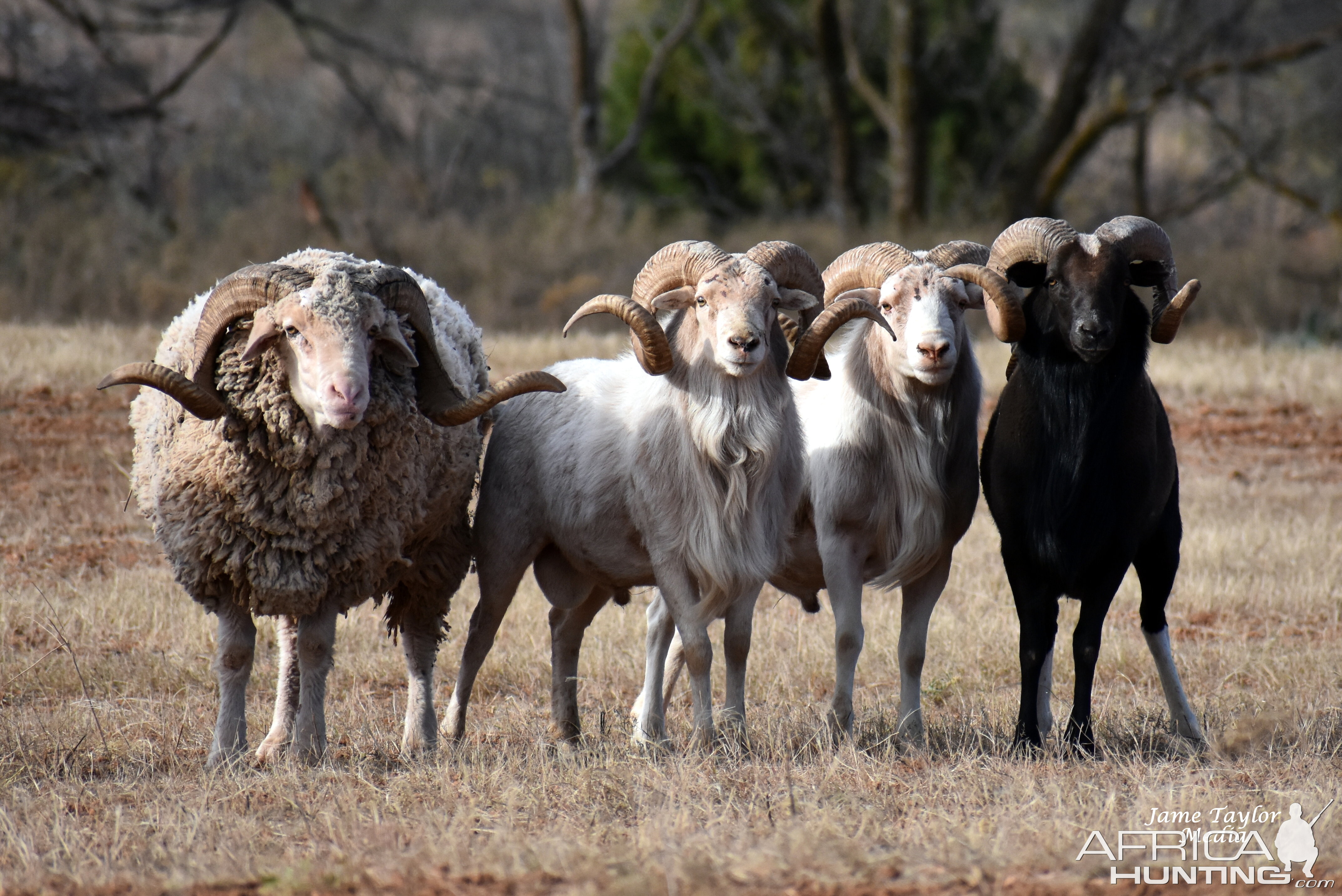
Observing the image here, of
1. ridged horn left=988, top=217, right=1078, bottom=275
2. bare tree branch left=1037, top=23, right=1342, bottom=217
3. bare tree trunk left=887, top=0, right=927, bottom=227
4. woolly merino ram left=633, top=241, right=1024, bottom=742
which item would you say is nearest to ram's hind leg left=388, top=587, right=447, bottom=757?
woolly merino ram left=633, top=241, right=1024, bottom=742

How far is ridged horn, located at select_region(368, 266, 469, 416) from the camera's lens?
20.6 ft

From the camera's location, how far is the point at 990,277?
20.5 ft

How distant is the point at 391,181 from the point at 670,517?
2077 cm

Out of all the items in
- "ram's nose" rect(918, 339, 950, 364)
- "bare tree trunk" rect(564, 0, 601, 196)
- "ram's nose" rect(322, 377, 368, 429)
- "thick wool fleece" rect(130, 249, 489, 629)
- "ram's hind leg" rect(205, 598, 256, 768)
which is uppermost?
"bare tree trunk" rect(564, 0, 601, 196)

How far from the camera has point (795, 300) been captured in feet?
21.6

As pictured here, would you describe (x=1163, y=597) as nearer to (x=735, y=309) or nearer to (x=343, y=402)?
(x=735, y=309)

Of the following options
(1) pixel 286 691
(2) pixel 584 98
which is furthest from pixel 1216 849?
(2) pixel 584 98

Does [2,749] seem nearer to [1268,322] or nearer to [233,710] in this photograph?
[233,710]

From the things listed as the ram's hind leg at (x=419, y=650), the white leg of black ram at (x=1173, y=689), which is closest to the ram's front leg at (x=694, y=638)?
the ram's hind leg at (x=419, y=650)

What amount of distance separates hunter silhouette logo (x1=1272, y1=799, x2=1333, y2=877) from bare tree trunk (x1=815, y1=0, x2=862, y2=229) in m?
19.6

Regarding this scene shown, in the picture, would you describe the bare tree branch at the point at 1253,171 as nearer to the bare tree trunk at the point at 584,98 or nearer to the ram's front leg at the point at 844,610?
the bare tree trunk at the point at 584,98

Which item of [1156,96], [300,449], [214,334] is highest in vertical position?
[1156,96]

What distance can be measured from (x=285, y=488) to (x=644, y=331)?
5.89 ft

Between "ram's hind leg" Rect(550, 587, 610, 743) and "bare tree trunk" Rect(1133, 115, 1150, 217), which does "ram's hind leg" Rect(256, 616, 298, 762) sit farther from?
"bare tree trunk" Rect(1133, 115, 1150, 217)
